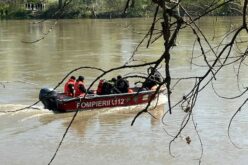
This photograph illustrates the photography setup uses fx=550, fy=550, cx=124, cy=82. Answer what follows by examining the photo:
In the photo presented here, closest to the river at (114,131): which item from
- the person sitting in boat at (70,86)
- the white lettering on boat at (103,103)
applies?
the white lettering on boat at (103,103)

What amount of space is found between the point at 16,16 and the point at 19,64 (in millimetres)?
39327

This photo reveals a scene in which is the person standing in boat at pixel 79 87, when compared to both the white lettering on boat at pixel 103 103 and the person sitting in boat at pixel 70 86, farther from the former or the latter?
the white lettering on boat at pixel 103 103

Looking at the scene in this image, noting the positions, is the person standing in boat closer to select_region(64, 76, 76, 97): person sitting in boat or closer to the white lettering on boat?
select_region(64, 76, 76, 97): person sitting in boat

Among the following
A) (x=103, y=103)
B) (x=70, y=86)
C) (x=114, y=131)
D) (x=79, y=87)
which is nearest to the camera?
(x=114, y=131)

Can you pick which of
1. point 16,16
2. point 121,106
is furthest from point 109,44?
point 16,16

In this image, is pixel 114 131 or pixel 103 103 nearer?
pixel 114 131

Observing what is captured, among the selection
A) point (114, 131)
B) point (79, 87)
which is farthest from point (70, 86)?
point (114, 131)

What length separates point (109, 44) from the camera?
33.1 meters

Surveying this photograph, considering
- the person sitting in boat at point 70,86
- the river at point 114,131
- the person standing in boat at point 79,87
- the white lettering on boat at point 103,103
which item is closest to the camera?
the river at point 114,131

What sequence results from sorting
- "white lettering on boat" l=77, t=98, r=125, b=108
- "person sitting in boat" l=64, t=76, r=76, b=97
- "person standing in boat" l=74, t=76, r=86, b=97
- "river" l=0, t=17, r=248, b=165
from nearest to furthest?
"river" l=0, t=17, r=248, b=165 → "person standing in boat" l=74, t=76, r=86, b=97 → "person sitting in boat" l=64, t=76, r=76, b=97 → "white lettering on boat" l=77, t=98, r=125, b=108

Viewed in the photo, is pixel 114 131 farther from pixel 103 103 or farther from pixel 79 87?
pixel 103 103

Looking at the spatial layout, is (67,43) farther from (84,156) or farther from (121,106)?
(84,156)

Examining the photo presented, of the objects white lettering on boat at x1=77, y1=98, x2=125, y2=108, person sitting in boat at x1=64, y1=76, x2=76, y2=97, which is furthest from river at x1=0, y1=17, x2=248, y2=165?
person sitting in boat at x1=64, y1=76, x2=76, y2=97

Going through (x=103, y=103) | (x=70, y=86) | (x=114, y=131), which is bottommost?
(x=114, y=131)
